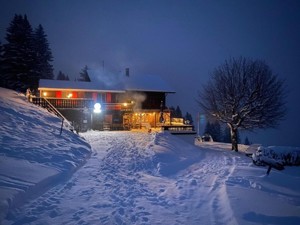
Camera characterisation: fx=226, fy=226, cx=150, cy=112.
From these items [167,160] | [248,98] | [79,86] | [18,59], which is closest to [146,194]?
[167,160]

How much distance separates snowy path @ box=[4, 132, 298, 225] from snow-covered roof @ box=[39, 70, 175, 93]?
70.7 feet

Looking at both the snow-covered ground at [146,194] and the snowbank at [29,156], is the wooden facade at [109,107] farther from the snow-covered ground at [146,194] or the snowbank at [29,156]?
the snow-covered ground at [146,194]

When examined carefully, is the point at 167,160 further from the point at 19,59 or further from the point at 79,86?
the point at 19,59

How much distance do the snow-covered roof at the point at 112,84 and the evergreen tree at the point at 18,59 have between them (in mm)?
6949

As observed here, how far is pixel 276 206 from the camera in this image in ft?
22.7

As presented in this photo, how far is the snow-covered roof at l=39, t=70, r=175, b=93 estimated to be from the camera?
107 feet

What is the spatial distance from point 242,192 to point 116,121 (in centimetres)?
2642

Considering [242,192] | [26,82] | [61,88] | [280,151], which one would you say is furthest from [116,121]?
[242,192]

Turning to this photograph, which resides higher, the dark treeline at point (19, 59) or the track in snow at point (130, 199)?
the dark treeline at point (19, 59)

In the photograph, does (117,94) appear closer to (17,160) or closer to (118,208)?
(17,160)

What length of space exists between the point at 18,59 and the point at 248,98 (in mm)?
35497

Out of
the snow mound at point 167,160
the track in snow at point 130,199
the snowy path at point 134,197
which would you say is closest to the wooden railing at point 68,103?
the snow mound at point 167,160

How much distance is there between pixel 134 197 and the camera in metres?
7.94

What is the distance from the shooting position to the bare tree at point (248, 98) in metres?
24.9
